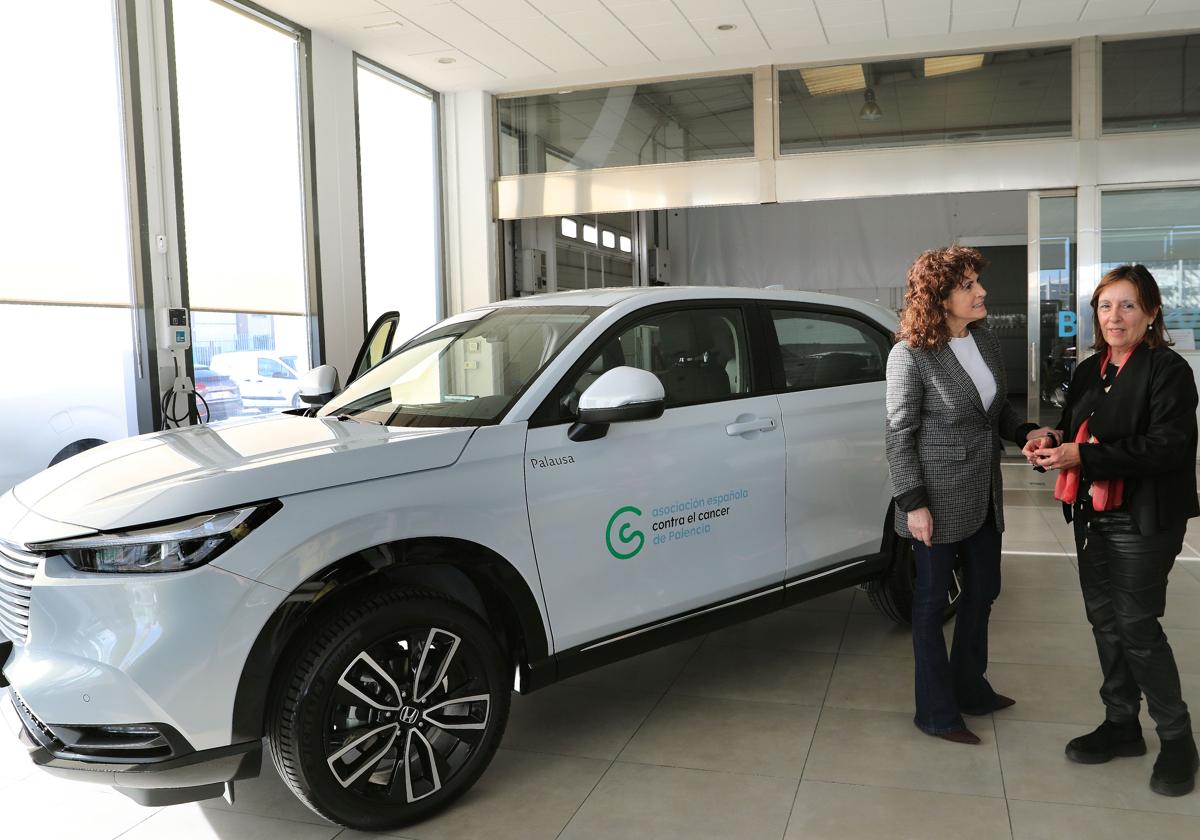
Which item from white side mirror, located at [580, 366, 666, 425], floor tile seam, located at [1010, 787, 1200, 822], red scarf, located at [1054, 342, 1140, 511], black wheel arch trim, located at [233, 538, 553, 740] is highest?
white side mirror, located at [580, 366, 666, 425]

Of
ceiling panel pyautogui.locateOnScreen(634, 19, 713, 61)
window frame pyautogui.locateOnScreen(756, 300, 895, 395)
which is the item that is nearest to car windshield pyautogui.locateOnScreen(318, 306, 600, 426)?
window frame pyautogui.locateOnScreen(756, 300, 895, 395)

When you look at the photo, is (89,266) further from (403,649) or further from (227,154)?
(403,649)

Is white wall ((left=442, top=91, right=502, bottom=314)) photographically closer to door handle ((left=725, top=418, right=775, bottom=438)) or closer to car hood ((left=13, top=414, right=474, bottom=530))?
door handle ((left=725, top=418, right=775, bottom=438))

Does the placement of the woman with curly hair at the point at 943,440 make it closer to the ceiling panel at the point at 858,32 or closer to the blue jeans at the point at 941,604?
the blue jeans at the point at 941,604

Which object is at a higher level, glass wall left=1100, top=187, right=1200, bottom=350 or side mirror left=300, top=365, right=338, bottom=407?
glass wall left=1100, top=187, right=1200, bottom=350

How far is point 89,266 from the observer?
6441mm

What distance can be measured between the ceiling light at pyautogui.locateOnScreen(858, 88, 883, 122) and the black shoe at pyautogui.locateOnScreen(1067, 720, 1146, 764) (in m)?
7.96

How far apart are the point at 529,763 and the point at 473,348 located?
4.40 ft

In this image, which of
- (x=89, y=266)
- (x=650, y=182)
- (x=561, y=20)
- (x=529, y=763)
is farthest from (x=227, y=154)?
(x=529, y=763)

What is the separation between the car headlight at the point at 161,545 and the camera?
7.14 ft

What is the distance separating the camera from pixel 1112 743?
2930 millimetres

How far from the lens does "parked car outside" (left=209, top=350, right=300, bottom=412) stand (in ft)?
25.2

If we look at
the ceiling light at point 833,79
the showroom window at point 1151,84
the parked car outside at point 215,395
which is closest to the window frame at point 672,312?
the parked car outside at point 215,395

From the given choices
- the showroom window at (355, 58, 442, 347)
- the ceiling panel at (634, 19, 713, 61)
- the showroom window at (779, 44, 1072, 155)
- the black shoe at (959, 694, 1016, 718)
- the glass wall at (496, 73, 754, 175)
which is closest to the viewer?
the black shoe at (959, 694, 1016, 718)
